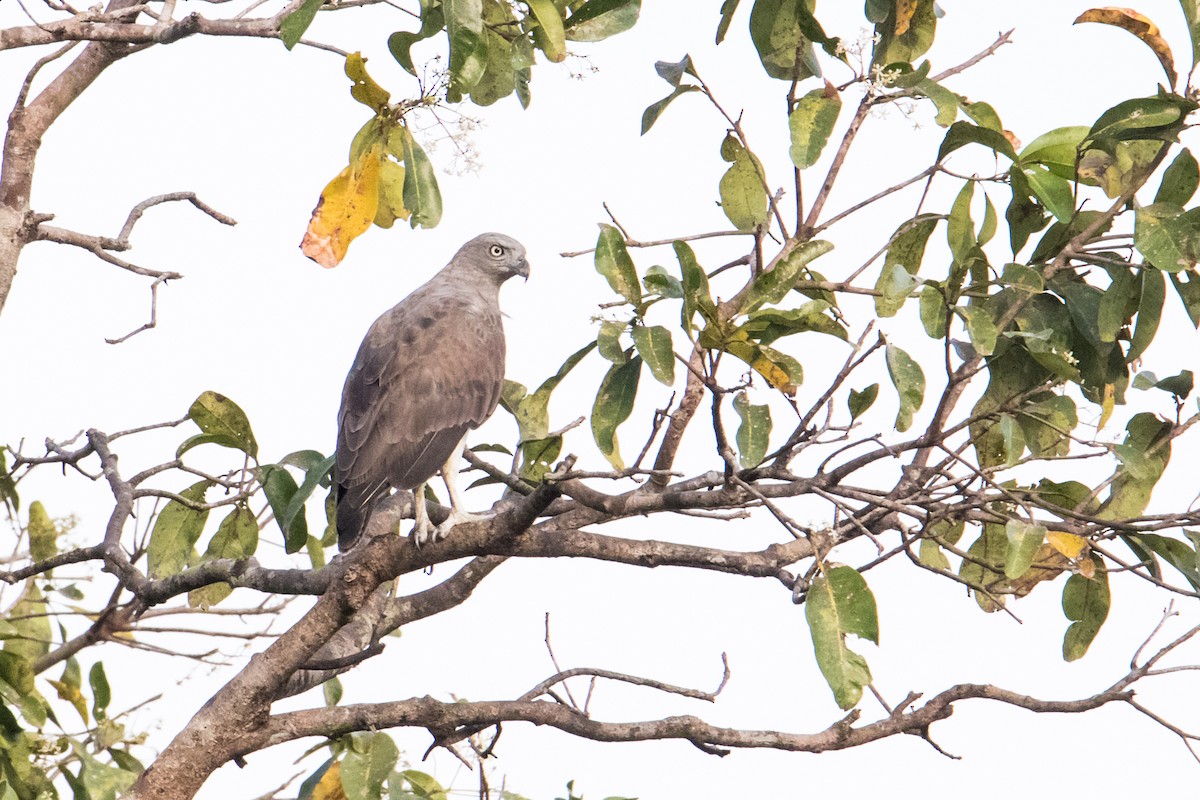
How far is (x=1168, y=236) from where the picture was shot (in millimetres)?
4047

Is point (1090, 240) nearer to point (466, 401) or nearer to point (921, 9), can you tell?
point (921, 9)

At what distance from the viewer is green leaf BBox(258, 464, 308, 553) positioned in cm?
494

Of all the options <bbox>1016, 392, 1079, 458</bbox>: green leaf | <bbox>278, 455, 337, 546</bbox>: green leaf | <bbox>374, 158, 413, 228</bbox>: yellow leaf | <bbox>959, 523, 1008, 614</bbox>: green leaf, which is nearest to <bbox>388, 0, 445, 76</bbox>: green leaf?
<bbox>374, 158, 413, 228</bbox>: yellow leaf

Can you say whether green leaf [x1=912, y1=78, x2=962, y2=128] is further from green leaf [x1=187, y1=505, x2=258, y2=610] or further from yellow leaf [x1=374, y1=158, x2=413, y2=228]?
green leaf [x1=187, y1=505, x2=258, y2=610]

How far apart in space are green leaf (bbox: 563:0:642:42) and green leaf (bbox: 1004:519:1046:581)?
217 cm

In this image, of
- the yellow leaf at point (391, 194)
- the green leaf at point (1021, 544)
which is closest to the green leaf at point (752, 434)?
the green leaf at point (1021, 544)

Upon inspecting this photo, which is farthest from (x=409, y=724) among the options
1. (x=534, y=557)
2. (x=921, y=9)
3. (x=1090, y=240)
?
(x=921, y=9)

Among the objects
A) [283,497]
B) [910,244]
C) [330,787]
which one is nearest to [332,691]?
[330,787]

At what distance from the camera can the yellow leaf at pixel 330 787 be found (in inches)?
190

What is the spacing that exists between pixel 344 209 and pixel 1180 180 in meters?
2.91

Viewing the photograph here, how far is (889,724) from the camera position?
4273 millimetres

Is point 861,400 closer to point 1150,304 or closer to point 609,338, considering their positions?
point 609,338

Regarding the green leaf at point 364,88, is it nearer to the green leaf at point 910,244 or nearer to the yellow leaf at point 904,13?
the green leaf at point 910,244

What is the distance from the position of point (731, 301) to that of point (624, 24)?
1110 millimetres
